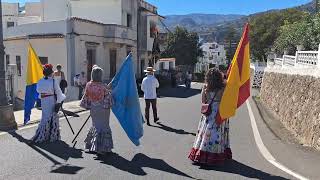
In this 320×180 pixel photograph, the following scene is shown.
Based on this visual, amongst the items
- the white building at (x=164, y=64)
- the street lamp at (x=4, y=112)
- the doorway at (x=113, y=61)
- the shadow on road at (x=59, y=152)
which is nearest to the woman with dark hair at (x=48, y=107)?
the shadow on road at (x=59, y=152)

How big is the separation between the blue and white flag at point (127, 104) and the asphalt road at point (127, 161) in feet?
1.41

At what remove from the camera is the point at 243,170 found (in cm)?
853

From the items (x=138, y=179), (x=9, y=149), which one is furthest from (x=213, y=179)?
(x=9, y=149)

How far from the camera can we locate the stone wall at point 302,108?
36.2ft

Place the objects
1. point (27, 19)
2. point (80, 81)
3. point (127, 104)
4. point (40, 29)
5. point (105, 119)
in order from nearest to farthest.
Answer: point (105, 119) → point (127, 104) → point (80, 81) → point (40, 29) → point (27, 19)

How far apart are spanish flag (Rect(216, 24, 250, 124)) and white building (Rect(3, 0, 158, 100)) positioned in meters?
17.7

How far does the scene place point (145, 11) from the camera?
150ft

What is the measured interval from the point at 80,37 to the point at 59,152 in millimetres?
23314

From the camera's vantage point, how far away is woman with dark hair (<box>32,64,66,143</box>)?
425 inches

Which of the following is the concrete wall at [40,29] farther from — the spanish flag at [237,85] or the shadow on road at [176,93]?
the spanish flag at [237,85]

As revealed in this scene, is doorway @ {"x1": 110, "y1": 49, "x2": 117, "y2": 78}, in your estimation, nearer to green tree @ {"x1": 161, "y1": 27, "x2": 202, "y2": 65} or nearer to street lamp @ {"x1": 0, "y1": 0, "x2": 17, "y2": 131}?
street lamp @ {"x1": 0, "y1": 0, "x2": 17, "y2": 131}

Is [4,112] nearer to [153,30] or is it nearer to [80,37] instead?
[80,37]

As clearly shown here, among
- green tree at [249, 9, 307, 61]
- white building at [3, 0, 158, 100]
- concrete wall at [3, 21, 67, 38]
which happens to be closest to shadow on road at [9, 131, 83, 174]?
white building at [3, 0, 158, 100]

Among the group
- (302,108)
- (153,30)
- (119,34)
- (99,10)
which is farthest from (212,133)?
(153,30)
